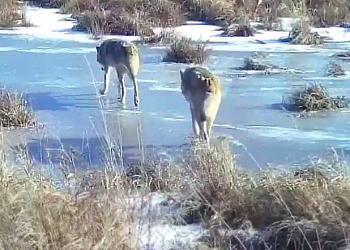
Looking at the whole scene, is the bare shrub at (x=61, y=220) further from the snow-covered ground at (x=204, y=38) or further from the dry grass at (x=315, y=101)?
the dry grass at (x=315, y=101)

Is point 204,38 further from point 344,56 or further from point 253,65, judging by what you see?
point 253,65

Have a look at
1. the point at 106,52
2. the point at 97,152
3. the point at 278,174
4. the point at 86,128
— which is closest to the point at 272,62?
the point at 106,52

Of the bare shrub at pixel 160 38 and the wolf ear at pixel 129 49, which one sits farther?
the bare shrub at pixel 160 38

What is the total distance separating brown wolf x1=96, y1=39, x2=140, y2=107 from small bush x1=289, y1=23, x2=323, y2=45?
20.8 feet

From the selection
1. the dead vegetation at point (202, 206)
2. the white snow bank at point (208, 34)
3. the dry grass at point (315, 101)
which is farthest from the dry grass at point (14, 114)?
the white snow bank at point (208, 34)

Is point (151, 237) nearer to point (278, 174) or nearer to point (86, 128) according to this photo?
point (278, 174)

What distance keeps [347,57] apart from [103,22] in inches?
244

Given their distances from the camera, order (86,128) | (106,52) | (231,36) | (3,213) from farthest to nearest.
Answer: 1. (231,36)
2. (106,52)
3. (86,128)
4. (3,213)

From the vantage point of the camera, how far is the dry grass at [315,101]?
9359 millimetres

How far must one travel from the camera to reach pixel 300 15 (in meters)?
20.1

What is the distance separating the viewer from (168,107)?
31.3ft

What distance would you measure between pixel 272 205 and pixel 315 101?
4.47 metres

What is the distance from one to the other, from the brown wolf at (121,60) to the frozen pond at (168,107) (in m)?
0.19

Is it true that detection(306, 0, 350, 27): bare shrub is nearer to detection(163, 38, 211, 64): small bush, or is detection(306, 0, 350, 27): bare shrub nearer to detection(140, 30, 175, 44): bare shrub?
detection(140, 30, 175, 44): bare shrub
